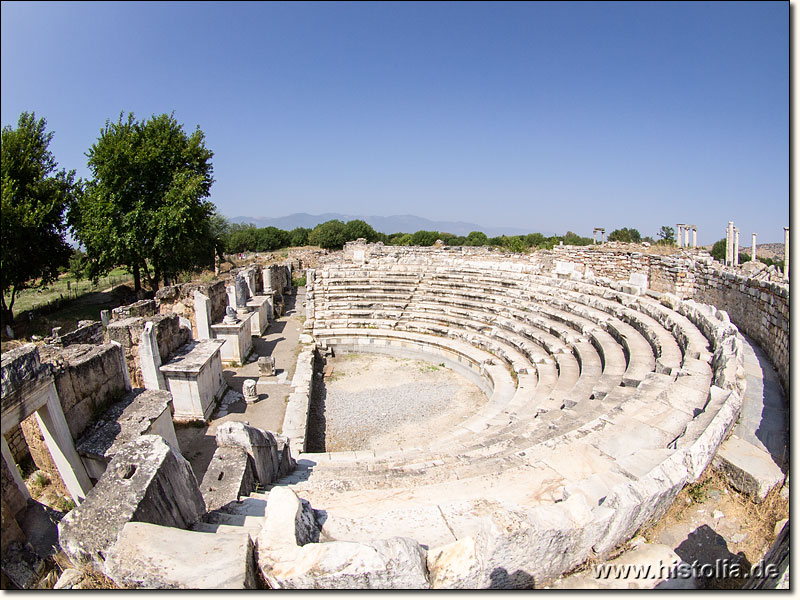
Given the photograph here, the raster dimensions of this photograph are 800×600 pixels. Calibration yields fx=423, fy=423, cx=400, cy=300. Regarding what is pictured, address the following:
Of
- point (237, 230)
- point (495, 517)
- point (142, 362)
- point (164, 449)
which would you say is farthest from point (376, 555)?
point (237, 230)

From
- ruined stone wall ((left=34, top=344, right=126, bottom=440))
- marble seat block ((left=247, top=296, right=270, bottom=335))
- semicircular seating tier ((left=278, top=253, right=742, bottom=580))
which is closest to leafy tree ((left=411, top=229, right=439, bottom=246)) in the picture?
marble seat block ((left=247, top=296, right=270, bottom=335))

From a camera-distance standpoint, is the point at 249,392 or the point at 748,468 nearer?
the point at 748,468

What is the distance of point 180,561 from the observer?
2.39m

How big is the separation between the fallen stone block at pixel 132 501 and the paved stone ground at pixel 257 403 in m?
3.75

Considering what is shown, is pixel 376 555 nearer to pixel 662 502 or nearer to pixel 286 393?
pixel 662 502

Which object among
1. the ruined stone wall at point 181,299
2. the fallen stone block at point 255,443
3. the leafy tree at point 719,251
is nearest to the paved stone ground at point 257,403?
the ruined stone wall at point 181,299

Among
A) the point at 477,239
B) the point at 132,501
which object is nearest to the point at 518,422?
the point at 132,501

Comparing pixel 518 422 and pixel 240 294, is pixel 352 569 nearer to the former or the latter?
pixel 518 422

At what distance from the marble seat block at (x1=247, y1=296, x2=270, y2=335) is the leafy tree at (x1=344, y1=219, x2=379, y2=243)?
30.7 meters

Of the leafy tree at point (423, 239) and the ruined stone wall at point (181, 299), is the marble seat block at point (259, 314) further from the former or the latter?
the leafy tree at point (423, 239)

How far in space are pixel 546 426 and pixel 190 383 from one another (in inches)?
262

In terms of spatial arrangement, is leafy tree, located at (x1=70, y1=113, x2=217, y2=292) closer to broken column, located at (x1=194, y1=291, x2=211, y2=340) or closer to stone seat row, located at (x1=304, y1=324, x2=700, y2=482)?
broken column, located at (x1=194, y1=291, x2=211, y2=340)

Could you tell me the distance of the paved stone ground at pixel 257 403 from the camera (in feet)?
24.9

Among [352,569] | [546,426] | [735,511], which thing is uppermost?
[352,569]
